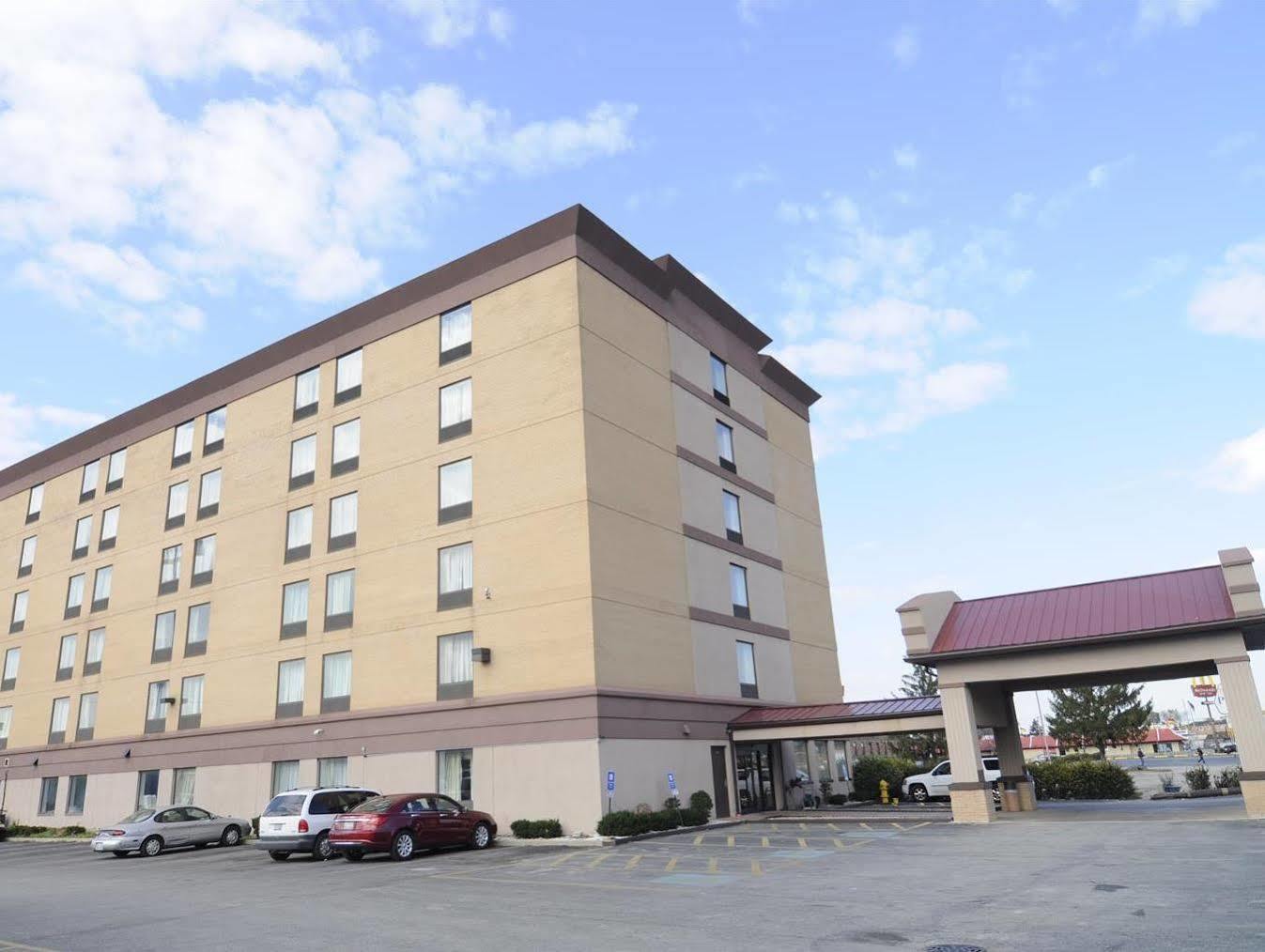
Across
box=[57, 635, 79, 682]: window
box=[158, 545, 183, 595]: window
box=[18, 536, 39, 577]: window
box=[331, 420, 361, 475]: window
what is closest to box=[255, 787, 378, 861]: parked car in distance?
box=[331, 420, 361, 475]: window

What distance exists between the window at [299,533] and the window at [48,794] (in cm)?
1923

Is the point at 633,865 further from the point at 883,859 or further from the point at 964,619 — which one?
the point at 964,619

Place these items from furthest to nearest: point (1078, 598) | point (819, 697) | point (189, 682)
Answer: point (819, 697)
point (189, 682)
point (1078, 598)

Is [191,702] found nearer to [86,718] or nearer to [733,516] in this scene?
[86,718]

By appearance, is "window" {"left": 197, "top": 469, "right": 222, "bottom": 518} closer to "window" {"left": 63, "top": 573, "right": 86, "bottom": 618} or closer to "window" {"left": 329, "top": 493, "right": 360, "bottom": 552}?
"window" {"left": 329, "top": 493, "right": 360, "bottom": 552}

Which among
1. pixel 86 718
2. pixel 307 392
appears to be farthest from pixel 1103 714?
pixel 86 718

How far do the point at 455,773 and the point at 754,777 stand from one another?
11538 mm

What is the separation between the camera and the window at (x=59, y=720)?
44.0 m

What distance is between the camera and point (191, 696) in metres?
38.4

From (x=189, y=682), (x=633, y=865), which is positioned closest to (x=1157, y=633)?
(x=633, y=865)

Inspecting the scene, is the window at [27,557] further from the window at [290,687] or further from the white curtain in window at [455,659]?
the white curtain in window at [455,659]

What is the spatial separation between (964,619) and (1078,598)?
318cm

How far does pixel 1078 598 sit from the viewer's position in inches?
1046

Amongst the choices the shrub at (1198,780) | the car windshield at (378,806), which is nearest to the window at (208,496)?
the car windshield at (378,806)
